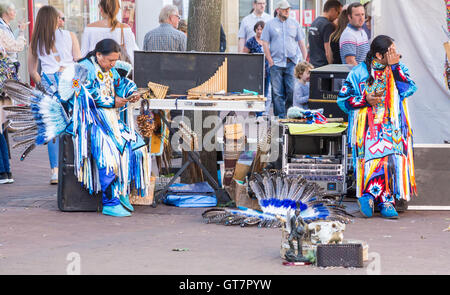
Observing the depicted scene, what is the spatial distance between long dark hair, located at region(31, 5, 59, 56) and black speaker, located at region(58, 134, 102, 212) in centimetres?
199

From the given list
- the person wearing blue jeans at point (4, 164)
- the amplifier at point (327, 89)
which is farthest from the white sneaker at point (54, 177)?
the amplifier at point (327, 89)

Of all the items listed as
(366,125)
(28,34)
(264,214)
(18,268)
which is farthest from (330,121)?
(28,34)

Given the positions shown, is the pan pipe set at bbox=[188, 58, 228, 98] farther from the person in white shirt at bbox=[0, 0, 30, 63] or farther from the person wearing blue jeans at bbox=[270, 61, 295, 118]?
the person wearing blue jeans at bbox=[270, 61, 295, 118]

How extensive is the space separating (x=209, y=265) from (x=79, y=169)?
245 cm

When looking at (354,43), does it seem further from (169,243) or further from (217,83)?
(169,243)

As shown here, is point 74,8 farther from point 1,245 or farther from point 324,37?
point 1,245

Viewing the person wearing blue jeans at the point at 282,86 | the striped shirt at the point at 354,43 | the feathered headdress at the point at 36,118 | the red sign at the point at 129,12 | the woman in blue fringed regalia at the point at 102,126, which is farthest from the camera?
the red sign at the point at 129,12

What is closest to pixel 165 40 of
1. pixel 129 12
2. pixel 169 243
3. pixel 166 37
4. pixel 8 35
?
pixel 166 37

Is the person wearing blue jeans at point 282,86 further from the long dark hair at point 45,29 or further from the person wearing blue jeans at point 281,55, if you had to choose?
the long dark hair at point 45,29

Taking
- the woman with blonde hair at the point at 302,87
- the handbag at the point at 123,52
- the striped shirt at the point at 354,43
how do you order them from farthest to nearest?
the woman with blonde hair at the point at 302,87 < the striped shirt at the point at 354,43 < the handbag at the point at 123,52

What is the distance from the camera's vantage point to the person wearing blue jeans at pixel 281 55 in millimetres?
12488

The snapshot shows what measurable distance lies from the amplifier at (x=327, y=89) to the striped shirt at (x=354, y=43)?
0.80m

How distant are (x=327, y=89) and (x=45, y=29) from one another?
3.12 m

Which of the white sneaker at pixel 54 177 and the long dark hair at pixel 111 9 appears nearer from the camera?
the long dark hair at pixel 111 9
